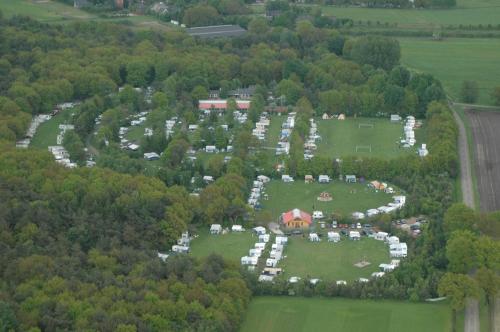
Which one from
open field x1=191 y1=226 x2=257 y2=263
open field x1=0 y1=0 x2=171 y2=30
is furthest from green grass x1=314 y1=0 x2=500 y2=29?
open field x1=191 y1=226 x2=257 y2=263

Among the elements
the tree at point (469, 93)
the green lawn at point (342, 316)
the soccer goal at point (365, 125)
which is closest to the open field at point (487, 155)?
the tree at point (469, 93)

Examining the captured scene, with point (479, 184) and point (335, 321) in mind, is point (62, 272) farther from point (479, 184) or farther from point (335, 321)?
point (479, 184)

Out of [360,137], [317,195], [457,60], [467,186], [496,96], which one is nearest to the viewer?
[317,195]

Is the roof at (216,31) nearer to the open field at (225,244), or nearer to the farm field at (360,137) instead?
the farm field at (360,137)

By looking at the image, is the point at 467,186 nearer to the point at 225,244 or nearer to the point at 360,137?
the point at 360,137

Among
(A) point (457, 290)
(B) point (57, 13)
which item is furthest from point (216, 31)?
(A) point (457, 290)

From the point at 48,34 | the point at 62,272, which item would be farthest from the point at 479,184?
the point at 48,34

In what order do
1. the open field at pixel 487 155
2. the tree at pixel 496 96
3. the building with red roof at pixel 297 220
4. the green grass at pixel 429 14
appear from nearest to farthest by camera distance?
the building with red roof at pixel 297 220 < the open field at pixel 487 155 < the tree at pixel 496 96 < the green grass at pixel 429 14
